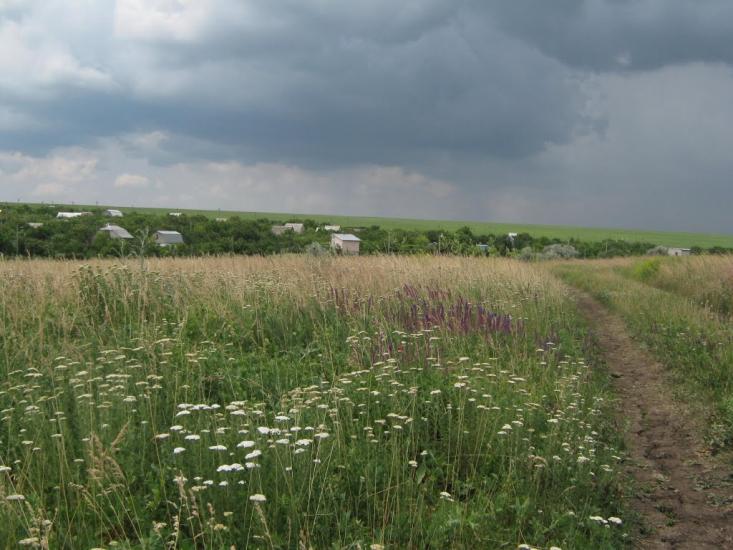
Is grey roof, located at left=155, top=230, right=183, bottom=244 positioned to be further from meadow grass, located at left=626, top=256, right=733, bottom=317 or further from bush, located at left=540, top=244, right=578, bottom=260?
bush, located at left=540, top=244, right=578, bottom=260

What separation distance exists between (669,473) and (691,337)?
569 centimetres

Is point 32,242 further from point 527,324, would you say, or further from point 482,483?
point 482,483

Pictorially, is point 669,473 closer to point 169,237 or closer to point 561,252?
point 169,237

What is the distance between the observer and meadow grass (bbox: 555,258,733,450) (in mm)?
7055

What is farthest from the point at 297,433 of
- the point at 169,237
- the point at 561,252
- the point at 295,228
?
the point at 561,252

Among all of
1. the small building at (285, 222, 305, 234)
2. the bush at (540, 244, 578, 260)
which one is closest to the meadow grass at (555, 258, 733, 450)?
the small building at (285, 222, 305, 234)

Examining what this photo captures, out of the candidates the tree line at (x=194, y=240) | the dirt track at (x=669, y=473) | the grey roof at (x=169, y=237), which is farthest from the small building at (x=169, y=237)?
the dirt track at (x=669, y=473)

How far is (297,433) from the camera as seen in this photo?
4.37m

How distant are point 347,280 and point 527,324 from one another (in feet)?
11.9

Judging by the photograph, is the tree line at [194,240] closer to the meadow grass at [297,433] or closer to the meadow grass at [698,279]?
the meadow grass at [698,279]

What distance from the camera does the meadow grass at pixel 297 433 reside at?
356 cm

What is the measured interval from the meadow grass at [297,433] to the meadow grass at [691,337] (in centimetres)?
125

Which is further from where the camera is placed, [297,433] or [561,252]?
[561,252]

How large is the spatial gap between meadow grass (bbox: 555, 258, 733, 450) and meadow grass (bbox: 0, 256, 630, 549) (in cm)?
125
